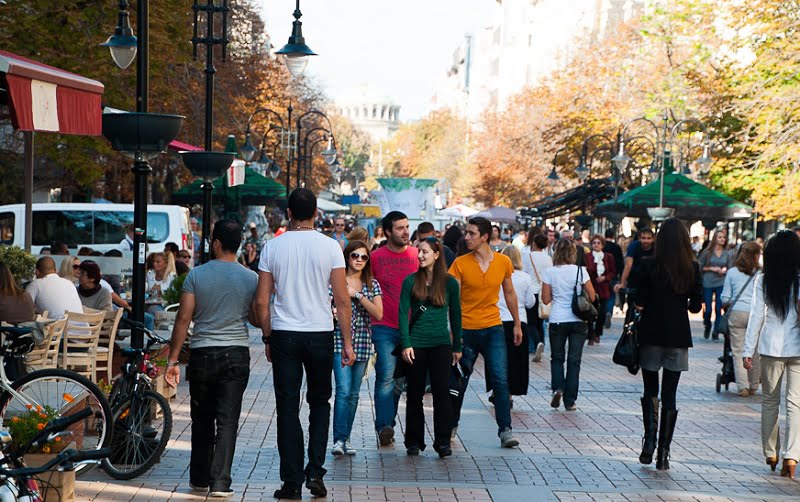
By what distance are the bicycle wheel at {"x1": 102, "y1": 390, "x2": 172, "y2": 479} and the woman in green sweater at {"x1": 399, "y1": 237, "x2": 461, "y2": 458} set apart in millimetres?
1985

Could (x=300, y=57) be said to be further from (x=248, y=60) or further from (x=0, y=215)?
(x=248, y=60)

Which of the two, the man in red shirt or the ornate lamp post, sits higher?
the ornate lamp post

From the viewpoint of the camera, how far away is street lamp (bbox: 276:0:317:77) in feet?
70.1

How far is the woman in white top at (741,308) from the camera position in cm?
1465

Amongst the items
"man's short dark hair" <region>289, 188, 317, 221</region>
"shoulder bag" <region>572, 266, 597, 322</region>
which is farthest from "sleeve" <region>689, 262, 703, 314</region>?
"shoulder bag" <region>572, 266, 597, 322</region>

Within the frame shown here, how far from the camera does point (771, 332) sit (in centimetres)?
988

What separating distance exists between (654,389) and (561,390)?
3.54 metres

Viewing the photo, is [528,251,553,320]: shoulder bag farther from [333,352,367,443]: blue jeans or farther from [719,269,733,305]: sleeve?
[333,352,367,443]: blue jeans

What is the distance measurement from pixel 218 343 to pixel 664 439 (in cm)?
344

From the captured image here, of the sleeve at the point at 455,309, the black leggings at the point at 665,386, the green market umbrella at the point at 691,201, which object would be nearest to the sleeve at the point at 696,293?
the black leggings at the point at 665,386

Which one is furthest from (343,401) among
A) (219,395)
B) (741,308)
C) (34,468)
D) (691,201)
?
(691,201)

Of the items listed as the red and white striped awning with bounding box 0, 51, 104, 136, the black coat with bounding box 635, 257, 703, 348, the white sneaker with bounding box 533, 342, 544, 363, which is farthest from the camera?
the white sneaker with bounding box 533, 342, 544, 363

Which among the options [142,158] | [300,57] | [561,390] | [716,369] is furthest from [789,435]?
[300,57]

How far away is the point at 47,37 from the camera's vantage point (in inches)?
965
